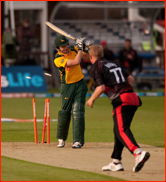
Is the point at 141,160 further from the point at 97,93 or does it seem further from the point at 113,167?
the point at 97,93

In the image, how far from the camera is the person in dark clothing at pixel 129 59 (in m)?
23.2

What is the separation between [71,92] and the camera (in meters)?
9.45

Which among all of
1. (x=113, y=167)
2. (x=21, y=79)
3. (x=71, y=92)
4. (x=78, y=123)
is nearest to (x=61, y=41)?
(x=71, y=92)

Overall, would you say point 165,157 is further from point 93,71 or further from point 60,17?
point 60,17

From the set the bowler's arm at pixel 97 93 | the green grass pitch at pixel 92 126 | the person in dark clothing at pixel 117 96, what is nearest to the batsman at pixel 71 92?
the green grass pitch at pixel 92 126

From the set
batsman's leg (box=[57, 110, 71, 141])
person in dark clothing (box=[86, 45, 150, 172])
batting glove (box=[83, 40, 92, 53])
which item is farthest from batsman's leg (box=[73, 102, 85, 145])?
person in dark clothing (box=[86, 45, 150, 172])

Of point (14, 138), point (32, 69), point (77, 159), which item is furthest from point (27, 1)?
point (77, 159)

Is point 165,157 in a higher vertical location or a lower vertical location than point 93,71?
lower

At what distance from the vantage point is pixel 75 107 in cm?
945

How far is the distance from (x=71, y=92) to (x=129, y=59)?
46.3 ft

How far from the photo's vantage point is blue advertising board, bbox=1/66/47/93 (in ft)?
73.4

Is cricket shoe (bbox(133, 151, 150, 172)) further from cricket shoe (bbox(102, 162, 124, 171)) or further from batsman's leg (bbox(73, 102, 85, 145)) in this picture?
batsman's leg (bbox(73, 102, 85, 145))

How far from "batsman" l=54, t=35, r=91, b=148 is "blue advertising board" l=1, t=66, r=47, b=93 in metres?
12.9

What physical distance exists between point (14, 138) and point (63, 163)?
3.16 m
